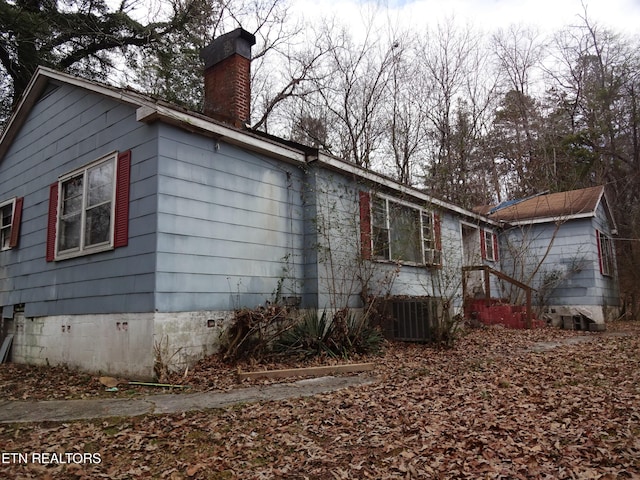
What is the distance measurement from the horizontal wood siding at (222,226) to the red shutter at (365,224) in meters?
1.37

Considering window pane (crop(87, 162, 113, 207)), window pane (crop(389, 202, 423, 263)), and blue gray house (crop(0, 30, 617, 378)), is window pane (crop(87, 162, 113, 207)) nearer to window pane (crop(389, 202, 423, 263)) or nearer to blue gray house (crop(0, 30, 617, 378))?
blue gray house (crop(0, 30, 617, 378))

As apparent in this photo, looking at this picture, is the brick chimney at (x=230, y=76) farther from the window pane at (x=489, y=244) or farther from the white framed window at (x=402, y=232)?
the window pane at (x=489, y=244)

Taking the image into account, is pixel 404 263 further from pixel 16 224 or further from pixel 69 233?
pixel 16 224

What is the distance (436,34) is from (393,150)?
553 centimetres

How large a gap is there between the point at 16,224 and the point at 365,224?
290 inches

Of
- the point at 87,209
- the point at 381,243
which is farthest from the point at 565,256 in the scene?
the point at 87,209

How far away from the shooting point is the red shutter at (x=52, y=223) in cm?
812

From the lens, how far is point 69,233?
26.1 feet

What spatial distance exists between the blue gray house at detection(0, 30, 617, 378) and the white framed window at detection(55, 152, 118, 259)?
0.03 metres

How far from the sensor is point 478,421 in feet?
13.3

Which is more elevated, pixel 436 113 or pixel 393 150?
pixel 436 113

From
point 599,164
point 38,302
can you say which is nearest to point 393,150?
point 599,164

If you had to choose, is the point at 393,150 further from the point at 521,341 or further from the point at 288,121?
the point at 521,341

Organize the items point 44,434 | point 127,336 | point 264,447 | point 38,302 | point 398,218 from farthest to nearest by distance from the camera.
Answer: point 398,218, point 38,302, point 127,336, point 44,434, point 264,447
